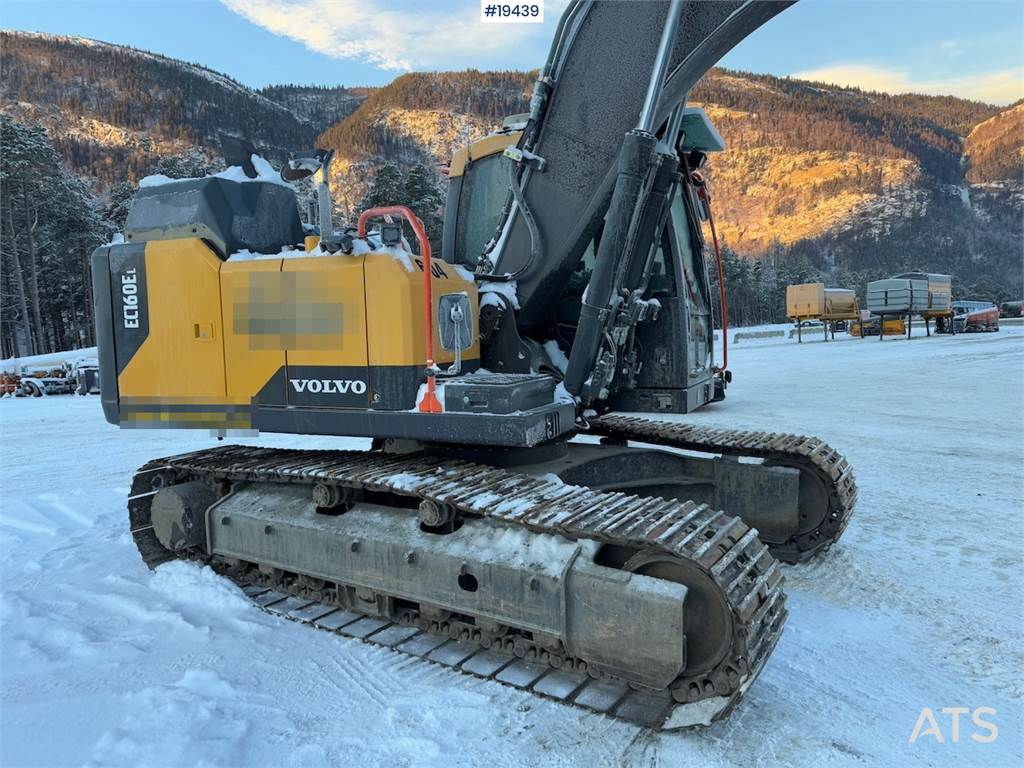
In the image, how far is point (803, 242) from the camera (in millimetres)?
125188

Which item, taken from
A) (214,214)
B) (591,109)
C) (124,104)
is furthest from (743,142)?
(214,214)

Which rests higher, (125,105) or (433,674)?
(125,105)

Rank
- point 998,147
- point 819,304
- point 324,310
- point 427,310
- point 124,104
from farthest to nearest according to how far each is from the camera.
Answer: point 998,147
point 124,104
point 819,304
point 324,310
point 427,310

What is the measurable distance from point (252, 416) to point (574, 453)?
206 cm

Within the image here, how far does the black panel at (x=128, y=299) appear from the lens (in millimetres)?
4309

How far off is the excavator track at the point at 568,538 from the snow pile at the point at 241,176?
1815mm

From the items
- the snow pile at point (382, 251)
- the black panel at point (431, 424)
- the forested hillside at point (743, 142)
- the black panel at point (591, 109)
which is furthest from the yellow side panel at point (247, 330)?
the forested hillside at point (743, 142)

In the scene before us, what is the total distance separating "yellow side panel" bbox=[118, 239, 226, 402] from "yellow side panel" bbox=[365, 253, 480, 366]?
41.7 inches

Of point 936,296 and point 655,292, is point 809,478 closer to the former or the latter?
point 655,292

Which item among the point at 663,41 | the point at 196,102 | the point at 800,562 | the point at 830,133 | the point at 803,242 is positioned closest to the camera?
the point at 663,41

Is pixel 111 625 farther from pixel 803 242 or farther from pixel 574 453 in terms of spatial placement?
pixel 803 242

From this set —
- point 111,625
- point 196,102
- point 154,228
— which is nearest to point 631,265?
point 154,228

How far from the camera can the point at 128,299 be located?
14.3ft

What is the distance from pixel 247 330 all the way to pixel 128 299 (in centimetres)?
90
